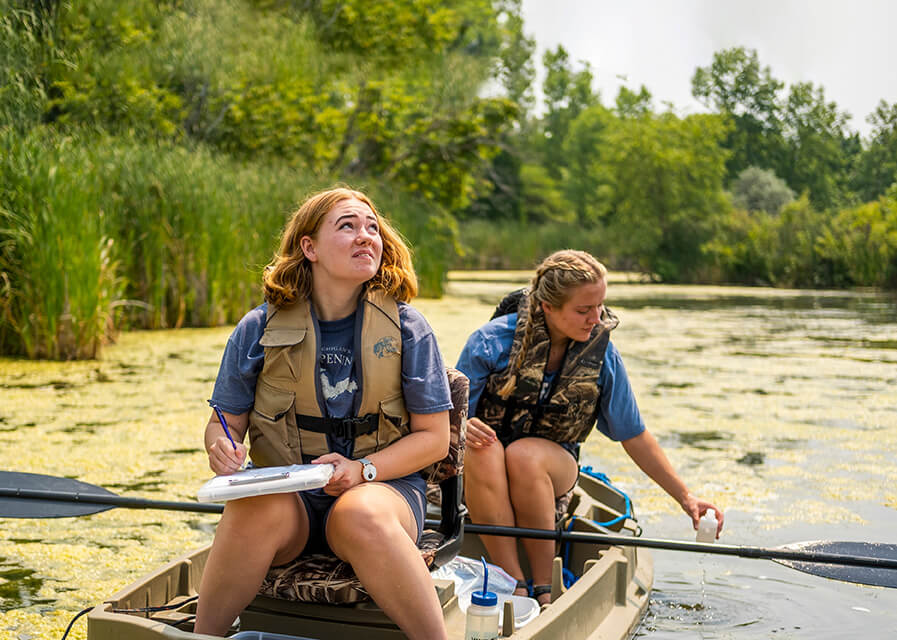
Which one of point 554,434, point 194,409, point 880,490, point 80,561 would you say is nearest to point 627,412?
point 554,434

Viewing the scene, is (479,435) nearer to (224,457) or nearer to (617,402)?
(617,402)

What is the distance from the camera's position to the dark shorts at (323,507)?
2.13 metres

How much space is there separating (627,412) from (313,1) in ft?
51.6

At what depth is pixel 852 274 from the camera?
21891 mm

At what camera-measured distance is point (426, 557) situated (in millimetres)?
2223

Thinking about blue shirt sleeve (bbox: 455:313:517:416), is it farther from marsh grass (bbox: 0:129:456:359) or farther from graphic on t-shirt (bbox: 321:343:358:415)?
marsh grass (bbox: 0:129:456:359)

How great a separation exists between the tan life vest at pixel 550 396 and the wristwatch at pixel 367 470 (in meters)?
0.99

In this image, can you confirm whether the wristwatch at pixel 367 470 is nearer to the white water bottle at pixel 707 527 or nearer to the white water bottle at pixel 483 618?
the white water bottle at pixel 483 618

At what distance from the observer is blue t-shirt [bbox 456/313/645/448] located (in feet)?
9.93

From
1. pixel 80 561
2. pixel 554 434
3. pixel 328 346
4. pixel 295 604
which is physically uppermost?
pixel 328 346

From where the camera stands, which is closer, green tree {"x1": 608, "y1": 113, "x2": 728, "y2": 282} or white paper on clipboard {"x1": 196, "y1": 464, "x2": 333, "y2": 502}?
white paper on clipboard {"x1": 196, "y1": 464, "x2": 333, "y2": 502}

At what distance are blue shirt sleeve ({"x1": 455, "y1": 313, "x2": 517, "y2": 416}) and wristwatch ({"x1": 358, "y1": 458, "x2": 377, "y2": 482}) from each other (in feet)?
3.18

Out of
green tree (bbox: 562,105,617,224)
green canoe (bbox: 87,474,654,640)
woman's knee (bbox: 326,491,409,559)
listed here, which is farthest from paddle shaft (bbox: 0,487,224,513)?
green tree (bbox: 562,105,617,224)

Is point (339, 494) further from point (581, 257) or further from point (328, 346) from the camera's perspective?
point (581, 257)
